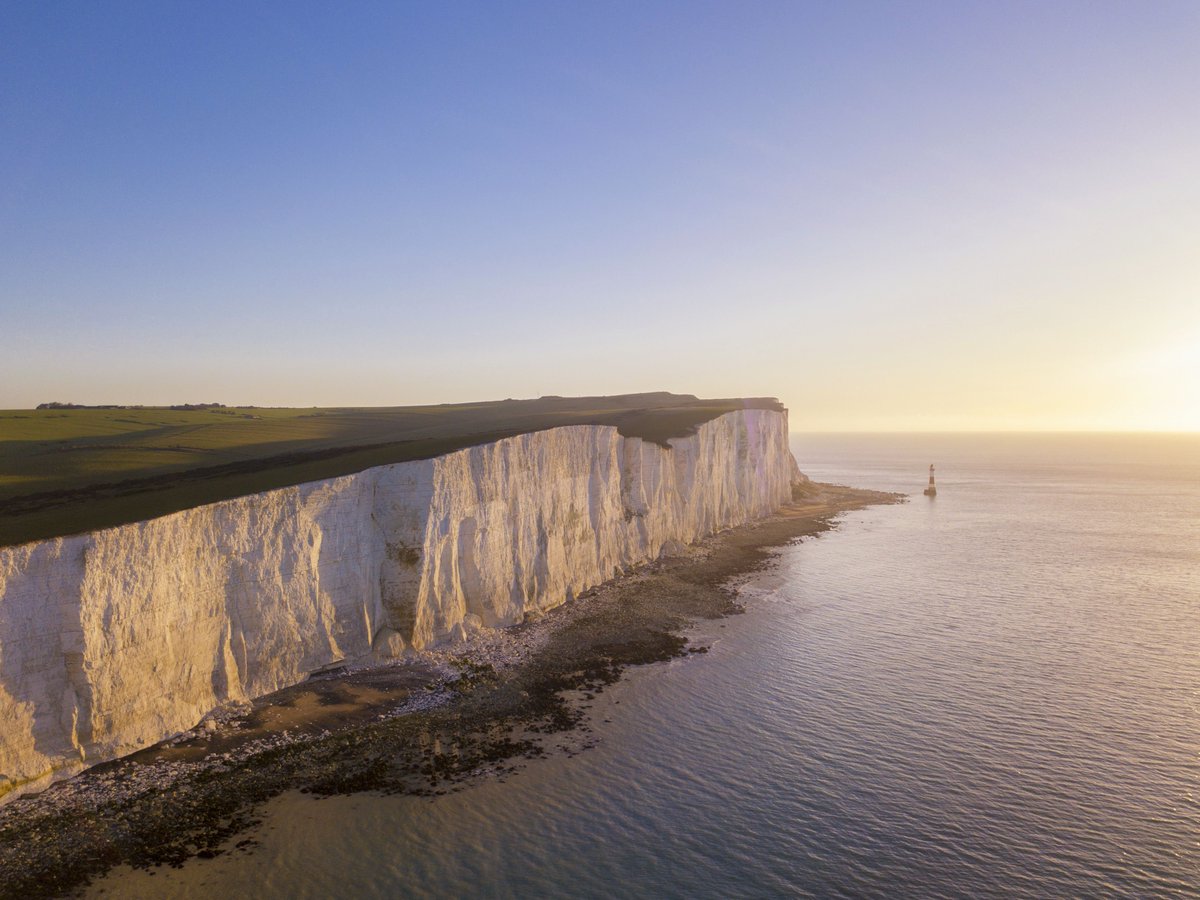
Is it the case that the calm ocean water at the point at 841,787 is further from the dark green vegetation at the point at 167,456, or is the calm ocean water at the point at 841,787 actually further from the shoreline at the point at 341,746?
the dark green vegetation at the point at 167,456

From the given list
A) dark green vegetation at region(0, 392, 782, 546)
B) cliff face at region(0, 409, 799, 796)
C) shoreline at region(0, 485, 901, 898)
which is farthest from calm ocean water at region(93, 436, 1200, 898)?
dark green vegetation at region(0, 392, 782, 546)

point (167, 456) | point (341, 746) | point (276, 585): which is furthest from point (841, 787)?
point (167, 456)

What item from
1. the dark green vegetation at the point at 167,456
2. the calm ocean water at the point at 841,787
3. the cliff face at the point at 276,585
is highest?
the dark green vegetation at the point at 167,456

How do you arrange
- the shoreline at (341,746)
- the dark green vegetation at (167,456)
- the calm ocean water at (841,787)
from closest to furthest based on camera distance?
the calm ocean water at (841,787), the shoreline at (341,746), the dark green vegetation at (167,456)

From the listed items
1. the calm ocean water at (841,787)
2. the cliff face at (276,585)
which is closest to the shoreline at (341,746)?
the calm ocean water at (841,787)

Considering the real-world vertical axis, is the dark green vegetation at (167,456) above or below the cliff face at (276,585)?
above

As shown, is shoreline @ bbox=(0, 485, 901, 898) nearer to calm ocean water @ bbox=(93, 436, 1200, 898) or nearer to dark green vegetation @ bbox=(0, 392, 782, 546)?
calm ocean water @ bbox=(93, 436, 1200, 898)

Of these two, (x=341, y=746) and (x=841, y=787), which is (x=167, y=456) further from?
(x=841, y=787)

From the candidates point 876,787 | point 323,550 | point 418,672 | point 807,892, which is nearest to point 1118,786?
point 876,787
